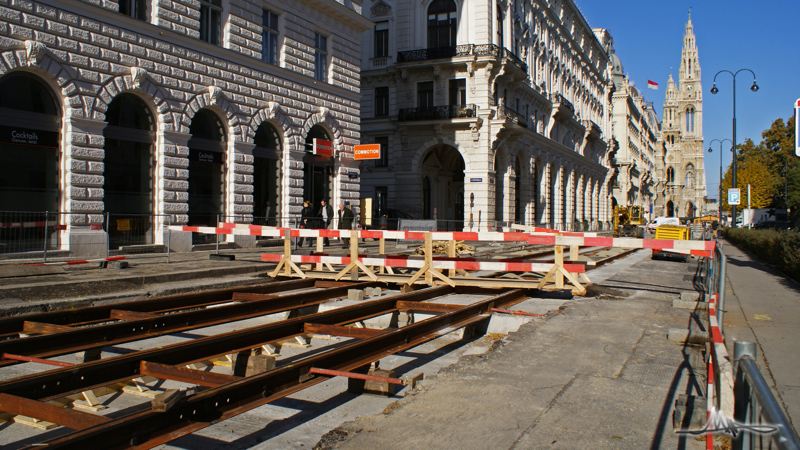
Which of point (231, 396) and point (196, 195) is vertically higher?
point (196, 195)

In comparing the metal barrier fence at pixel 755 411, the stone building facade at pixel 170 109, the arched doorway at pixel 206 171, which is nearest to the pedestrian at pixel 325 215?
the stone building facade at pixel 170 109

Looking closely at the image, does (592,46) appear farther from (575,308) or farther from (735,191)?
(575,308)

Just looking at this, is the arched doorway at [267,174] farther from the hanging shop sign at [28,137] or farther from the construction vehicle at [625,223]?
the construction vehicle at [625,223]

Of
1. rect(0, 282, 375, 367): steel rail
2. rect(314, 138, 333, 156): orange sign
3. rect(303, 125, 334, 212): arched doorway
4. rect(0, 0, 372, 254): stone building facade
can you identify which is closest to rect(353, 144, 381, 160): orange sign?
rect(0, 0, 372, 254): stone building facade

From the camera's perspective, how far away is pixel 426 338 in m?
6.82

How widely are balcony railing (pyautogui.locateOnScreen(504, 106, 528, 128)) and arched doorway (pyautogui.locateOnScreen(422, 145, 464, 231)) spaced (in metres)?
4.79

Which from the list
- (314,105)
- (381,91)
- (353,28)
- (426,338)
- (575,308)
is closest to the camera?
(426,338)

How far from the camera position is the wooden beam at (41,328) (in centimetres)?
669

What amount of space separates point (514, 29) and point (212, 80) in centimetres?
2718

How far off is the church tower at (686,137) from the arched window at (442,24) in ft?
436

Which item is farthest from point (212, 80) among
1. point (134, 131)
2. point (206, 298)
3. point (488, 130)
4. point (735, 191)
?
point (735, 191)

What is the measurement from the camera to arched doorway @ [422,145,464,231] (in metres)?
42.3

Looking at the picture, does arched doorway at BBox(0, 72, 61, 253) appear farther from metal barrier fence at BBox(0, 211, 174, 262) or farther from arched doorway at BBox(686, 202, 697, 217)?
arched doorway at BBox(686, 202, 697, 217)

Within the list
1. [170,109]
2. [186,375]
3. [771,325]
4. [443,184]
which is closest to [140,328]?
[186,375]
